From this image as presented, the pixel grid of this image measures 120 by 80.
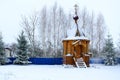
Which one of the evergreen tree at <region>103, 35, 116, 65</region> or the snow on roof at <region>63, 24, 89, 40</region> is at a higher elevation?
the snow on roof at <region>63, 24, 89, 40</region>

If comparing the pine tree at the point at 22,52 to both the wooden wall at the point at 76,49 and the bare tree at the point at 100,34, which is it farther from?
the bare tree at the point at 100,34

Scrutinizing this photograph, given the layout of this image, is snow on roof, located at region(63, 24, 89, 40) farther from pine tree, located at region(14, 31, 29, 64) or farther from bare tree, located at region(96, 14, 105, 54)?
bare tree, located at region(96, 14, 105, 54)

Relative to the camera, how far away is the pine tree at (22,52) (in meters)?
34.6

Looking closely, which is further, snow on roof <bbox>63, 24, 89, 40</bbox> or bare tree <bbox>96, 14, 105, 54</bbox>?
bare tree <bbox>96, 14, 105, 54</bbox>

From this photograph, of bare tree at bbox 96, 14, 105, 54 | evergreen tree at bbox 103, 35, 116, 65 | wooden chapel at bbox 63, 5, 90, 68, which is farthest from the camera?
bare tree at bbox 96, 14, 105, 54

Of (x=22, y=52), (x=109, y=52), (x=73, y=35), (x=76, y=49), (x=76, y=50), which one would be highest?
(x=73, y=35)

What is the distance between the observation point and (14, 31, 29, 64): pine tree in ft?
113

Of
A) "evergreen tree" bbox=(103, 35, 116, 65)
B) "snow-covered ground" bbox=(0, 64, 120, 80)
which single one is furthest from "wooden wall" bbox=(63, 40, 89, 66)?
"snow-covered ground" bbox=(0, 64, 120, 80)

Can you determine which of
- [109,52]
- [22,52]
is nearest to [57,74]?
[22,52]

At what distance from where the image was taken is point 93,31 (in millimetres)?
50531

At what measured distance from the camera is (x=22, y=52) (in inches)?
1372

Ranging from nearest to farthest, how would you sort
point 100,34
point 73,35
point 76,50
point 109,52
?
point 73,35 < point 76,50 < point 109,52 < point 100,34

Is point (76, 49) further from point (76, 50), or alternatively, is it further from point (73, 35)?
point (73, 35)

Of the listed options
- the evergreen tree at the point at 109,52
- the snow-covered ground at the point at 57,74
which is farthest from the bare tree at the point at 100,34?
the snow-covered ground at the point at 57,74
